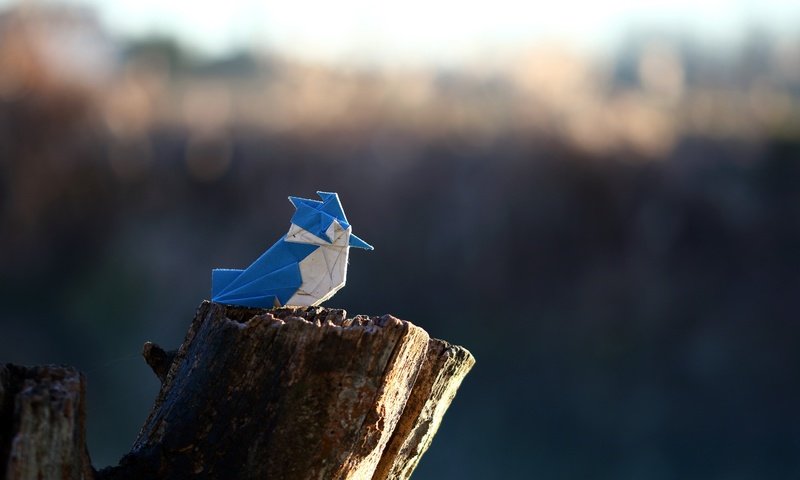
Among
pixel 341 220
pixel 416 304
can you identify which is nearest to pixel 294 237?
pixel 341 220

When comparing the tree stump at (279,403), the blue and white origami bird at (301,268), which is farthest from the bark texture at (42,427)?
the blue and white origami bird at (301,268)

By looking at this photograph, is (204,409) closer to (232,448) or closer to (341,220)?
(232,448)

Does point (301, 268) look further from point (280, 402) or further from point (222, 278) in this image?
point (280, 402)

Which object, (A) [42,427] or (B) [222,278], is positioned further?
(B) [222,278]

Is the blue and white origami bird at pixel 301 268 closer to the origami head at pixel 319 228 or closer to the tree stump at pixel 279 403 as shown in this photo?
the origami head at pixel 319 228

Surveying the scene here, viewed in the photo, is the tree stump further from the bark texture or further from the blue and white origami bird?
the blue and white origami bird

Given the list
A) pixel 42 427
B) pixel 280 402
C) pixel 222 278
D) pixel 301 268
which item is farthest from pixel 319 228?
pixel 42 427

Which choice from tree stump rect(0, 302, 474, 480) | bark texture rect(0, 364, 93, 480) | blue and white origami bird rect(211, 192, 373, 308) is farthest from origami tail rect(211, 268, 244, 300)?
bark texture rect(0, 364, 93, 480)
